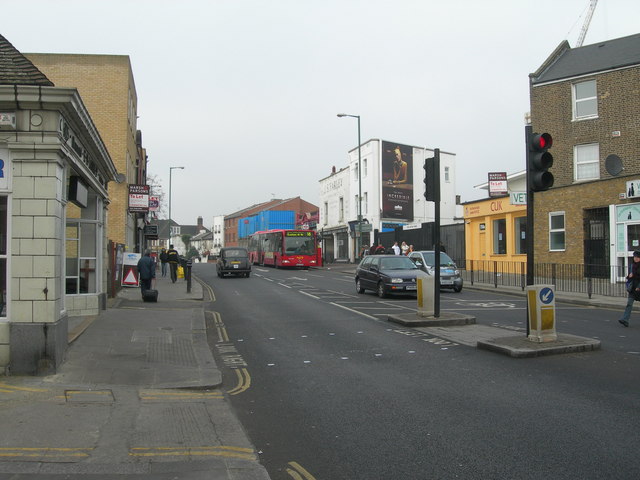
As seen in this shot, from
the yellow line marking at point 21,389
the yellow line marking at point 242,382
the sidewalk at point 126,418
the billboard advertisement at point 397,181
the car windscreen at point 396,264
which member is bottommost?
the yellow line marking at point 242,382

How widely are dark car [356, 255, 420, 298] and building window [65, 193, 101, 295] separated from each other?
30.1 ft

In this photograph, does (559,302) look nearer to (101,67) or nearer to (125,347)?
(125,347)

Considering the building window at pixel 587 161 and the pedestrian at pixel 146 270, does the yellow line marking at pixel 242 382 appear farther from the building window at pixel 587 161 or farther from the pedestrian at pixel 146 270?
the building window at pixel 587 161

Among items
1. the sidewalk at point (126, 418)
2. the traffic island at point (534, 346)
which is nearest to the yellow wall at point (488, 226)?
the traffic island at point (534, 346)

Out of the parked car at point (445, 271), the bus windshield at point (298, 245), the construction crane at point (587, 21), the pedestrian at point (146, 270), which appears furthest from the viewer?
the construction crane at point (587, 21)

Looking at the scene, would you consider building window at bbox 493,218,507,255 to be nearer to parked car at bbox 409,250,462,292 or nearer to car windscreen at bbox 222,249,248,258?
parked car at bbox 409,250,462,292

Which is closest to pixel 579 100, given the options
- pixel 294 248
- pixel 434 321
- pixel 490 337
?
pixel 434 321

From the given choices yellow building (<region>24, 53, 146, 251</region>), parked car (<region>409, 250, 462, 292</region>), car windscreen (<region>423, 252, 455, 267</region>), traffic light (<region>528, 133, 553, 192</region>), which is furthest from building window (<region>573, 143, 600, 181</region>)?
yellow building (<region>24, 53, 146, 251</region>)

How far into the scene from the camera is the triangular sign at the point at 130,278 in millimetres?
18281

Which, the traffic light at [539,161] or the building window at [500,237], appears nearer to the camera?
the traffic light at [539,161]

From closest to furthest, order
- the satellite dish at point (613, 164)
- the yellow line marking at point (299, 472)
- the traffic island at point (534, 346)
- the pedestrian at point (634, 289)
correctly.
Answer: the yellow line marking at point (299, 472) → the traffic island at point (534, 346) → the pedestrian at point (634, 289) → the satellite dish at point (613, 164)

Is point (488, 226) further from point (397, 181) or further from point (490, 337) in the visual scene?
point (490, 337)

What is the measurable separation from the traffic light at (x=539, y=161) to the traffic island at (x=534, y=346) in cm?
253

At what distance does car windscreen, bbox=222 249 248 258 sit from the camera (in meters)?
31.8
